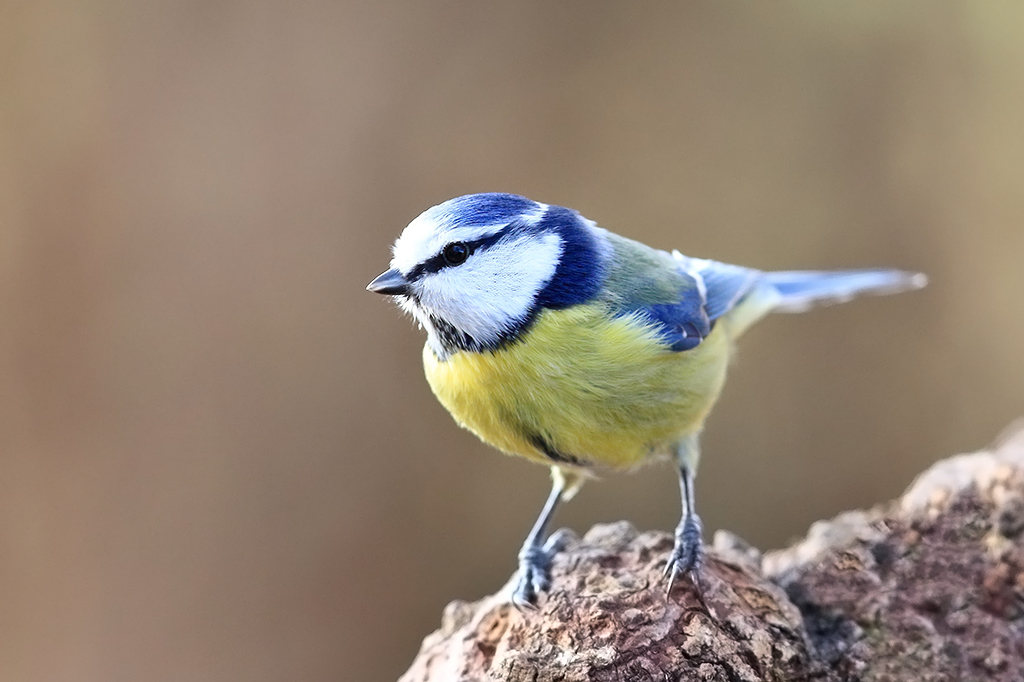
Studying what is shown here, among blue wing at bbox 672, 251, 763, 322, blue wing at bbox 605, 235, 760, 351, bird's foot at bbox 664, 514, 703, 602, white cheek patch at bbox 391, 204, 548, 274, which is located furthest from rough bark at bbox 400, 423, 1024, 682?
white cheek patch at bbox 391, 204, 548, 274

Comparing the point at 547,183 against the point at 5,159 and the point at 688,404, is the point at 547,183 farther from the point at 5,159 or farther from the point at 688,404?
the point at 5,159

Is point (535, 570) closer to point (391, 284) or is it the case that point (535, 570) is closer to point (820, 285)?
point (391, 284)

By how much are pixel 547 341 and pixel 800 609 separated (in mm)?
718

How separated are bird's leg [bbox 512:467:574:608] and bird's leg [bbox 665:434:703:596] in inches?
9.3

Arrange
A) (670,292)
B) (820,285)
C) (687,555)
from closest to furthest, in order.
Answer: (687,555)
(670,292)
(820,285)

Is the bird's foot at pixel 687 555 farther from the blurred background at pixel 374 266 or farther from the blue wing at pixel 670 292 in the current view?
the blurred background at pixel 374 266

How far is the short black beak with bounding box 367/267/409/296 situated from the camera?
4.36ft

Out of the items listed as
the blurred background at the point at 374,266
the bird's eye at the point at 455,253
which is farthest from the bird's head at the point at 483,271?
the blurred background at the point at 374,266

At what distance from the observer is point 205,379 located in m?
2.91

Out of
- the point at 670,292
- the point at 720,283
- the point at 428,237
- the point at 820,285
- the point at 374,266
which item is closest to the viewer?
the point at 428,237

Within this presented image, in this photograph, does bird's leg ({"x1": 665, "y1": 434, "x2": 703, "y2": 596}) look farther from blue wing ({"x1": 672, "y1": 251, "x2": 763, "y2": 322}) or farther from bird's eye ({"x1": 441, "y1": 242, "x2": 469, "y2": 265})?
bird's eye ({"x1": 441, "y1": 242, "x2": 469, "y2": 265})

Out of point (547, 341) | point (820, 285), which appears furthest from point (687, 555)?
point (820, 285)

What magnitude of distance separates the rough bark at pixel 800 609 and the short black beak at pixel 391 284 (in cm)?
60

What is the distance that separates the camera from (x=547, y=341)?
1.42m
